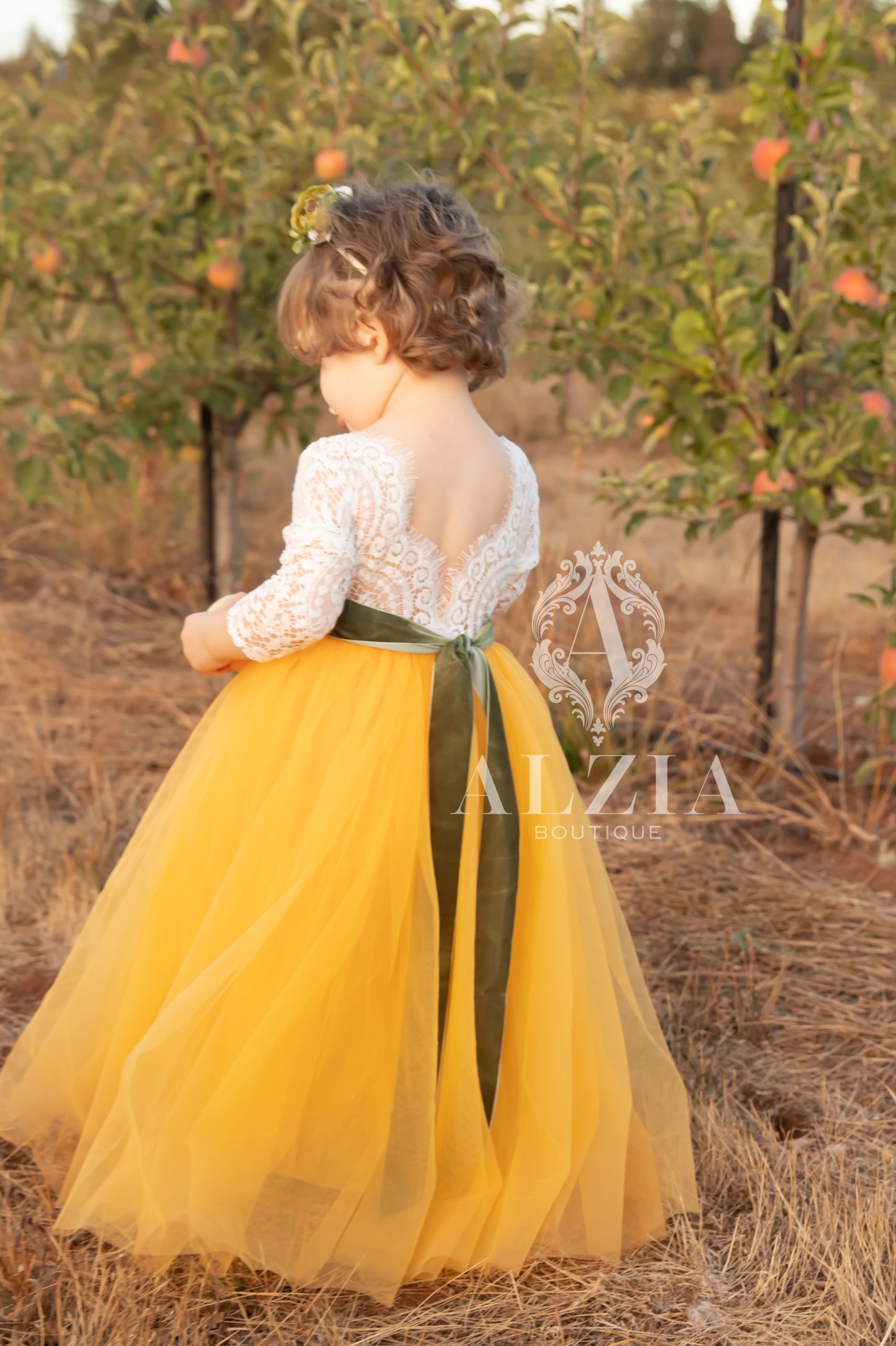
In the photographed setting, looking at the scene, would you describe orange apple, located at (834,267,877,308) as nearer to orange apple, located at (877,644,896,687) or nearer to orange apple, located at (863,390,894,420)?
orange apple, located at (863,390,894,420)

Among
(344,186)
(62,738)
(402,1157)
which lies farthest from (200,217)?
(402,1157)

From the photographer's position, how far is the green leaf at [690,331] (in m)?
2.79

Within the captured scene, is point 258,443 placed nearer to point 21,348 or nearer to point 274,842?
point 21,348

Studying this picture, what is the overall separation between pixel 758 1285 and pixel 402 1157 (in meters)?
0.50

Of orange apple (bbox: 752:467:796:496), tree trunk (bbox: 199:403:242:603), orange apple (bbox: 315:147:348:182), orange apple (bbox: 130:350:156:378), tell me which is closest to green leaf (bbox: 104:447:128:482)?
orange apple (bbox: 130:350:156:378)

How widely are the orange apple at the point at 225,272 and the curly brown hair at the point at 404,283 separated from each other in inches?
83.6

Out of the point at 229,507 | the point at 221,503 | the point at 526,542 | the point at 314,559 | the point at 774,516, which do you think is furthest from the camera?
the point at 221,503

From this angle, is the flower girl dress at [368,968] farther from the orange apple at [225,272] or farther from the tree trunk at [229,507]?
the tree trunk at [229,507]

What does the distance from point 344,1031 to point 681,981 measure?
105cm

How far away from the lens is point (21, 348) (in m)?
6.41

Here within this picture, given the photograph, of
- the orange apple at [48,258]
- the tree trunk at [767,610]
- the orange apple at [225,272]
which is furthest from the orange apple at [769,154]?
the orange apple at [48,258]

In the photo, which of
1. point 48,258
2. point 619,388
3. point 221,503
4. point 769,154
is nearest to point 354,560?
point 619,388

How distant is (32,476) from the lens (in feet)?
11.1

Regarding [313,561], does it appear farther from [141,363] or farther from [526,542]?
[141,363]
